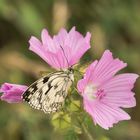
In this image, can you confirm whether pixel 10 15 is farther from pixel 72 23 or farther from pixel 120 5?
pixel 120 5

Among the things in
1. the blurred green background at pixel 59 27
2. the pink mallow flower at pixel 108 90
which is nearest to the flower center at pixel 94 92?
the pink mallow flower at pixel 108 90

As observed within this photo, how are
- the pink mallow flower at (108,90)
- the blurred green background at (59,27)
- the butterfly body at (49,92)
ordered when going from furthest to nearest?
the blurred green background at (59,27)
the pink mallow flower at (108,90)
the butterfly body at (49,92)

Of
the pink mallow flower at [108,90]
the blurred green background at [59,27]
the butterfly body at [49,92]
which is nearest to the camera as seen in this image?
the butterfly body at [49,92]

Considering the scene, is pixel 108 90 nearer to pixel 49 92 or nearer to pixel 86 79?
pixel 86 79

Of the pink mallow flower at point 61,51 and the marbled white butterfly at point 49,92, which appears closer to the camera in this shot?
the marbled white butterfly at point 49,92

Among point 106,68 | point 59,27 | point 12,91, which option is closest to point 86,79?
point 106,68

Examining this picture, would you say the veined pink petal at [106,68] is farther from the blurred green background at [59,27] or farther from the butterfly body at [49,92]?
the blurred green background at [59,27]
